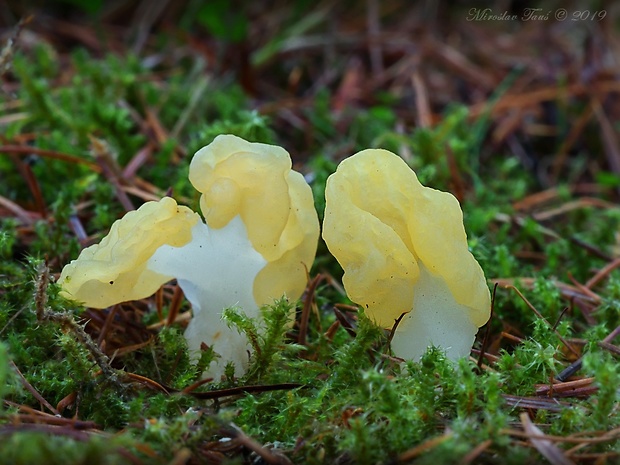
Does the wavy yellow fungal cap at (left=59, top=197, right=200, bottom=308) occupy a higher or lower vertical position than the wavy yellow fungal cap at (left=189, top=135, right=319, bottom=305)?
lower

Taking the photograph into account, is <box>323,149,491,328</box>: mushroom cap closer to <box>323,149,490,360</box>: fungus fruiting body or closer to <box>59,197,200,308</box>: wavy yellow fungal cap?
<box>323,149,490,360</box>: fungus fruiting body

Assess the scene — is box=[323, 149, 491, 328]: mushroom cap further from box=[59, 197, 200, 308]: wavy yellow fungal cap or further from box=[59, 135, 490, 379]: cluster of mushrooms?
box=[59, 197, 200, 308]: wavy yellow fungal cap

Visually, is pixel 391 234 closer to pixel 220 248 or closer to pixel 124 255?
pixel 220 248

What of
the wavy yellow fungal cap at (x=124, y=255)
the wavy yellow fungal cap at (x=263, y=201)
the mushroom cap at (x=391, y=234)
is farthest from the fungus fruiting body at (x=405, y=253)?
the wavy yellow fungal cap at (x=124, y=255)

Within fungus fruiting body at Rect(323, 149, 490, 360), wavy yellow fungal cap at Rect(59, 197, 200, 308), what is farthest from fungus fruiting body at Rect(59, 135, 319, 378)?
fungus fruiting body at Rect(323, 149, 490, 360)

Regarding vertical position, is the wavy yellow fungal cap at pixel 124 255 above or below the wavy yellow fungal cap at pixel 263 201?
below

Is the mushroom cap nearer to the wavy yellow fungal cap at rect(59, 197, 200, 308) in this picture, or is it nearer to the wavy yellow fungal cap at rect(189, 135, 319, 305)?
the wavy yellow fungal cap at rect(189, 135, 319, 305)

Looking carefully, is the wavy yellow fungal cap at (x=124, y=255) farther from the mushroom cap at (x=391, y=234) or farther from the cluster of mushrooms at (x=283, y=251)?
the mushroom cap at (x=391, y=234)
